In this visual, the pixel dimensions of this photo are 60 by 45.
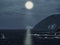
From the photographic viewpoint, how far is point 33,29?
927cm

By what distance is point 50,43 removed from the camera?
20.9 feet

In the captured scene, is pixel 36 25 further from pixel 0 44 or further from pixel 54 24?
pixel 0 44

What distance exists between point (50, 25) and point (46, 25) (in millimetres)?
209

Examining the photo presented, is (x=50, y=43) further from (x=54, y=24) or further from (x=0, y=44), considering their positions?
(x=54, y=24)

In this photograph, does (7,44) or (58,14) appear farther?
(58,14)

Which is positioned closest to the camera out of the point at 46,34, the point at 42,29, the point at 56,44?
the point at 56,44

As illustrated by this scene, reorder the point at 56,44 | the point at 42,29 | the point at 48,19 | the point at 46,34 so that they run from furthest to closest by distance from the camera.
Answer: the point at 48,19 < the point at 42,29 < the point at 46,34 < the point at 56,44

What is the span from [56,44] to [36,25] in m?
3.08

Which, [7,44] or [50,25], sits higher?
[50,25]

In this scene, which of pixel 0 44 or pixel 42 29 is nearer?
pixel 0 44

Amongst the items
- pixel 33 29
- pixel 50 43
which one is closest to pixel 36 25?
pixel 33 29

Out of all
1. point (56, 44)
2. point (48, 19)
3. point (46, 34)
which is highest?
point (48, 19)

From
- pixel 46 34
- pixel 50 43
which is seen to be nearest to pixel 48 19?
pixel 46 34

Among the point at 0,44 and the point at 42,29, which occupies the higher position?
the point at 42,29
